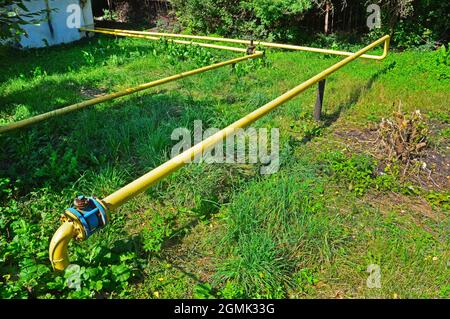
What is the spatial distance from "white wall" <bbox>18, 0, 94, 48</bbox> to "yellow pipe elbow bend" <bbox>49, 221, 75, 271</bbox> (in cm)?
788

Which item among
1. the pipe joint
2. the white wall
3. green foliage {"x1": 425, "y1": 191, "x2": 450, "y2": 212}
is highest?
the white wall

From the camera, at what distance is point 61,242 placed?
201 cm

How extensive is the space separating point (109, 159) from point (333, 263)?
90.0 inches

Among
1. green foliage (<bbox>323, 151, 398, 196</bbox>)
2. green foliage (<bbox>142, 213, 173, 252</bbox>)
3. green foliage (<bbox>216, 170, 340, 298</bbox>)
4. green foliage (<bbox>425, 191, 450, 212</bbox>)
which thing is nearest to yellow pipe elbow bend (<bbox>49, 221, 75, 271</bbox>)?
green foliage (<bbox>142, 213, 173, 252</bbox>)

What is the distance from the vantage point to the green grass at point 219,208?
2408 millimetres

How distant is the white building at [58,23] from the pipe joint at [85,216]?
783cm

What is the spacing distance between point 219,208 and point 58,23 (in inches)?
321

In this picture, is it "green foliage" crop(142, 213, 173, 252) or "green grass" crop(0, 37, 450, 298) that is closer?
"green grass" crop(0, 37, 450, 298)

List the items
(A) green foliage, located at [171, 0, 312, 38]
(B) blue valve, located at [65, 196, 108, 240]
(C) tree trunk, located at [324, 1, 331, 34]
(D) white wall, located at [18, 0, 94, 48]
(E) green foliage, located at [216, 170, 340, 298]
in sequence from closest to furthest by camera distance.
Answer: (B) blue valve, located at [65, 196, 108, 240]
(E) green foliage, located at [216, 170, 340, 298]
(A) green foliage, located at [171, 0, 312, 38]
(C) tree trunk, located at [324, 1, 331, 34]
(D) white wall, located at [18, 0, 94, 48]

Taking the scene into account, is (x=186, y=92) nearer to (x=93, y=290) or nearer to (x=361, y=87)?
(x=361, y=87)

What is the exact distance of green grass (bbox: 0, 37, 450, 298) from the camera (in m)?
2.41

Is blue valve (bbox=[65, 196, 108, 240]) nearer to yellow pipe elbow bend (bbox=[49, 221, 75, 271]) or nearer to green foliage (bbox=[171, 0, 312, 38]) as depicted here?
yellow pipe elbow bend (bbox=[49, 221, 75, 271])

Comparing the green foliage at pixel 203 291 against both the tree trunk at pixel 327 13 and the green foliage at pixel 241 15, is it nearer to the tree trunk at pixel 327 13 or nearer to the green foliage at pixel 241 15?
the green foliage at pixel 241 15

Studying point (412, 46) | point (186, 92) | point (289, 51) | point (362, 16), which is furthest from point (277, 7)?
point (186, 92)
